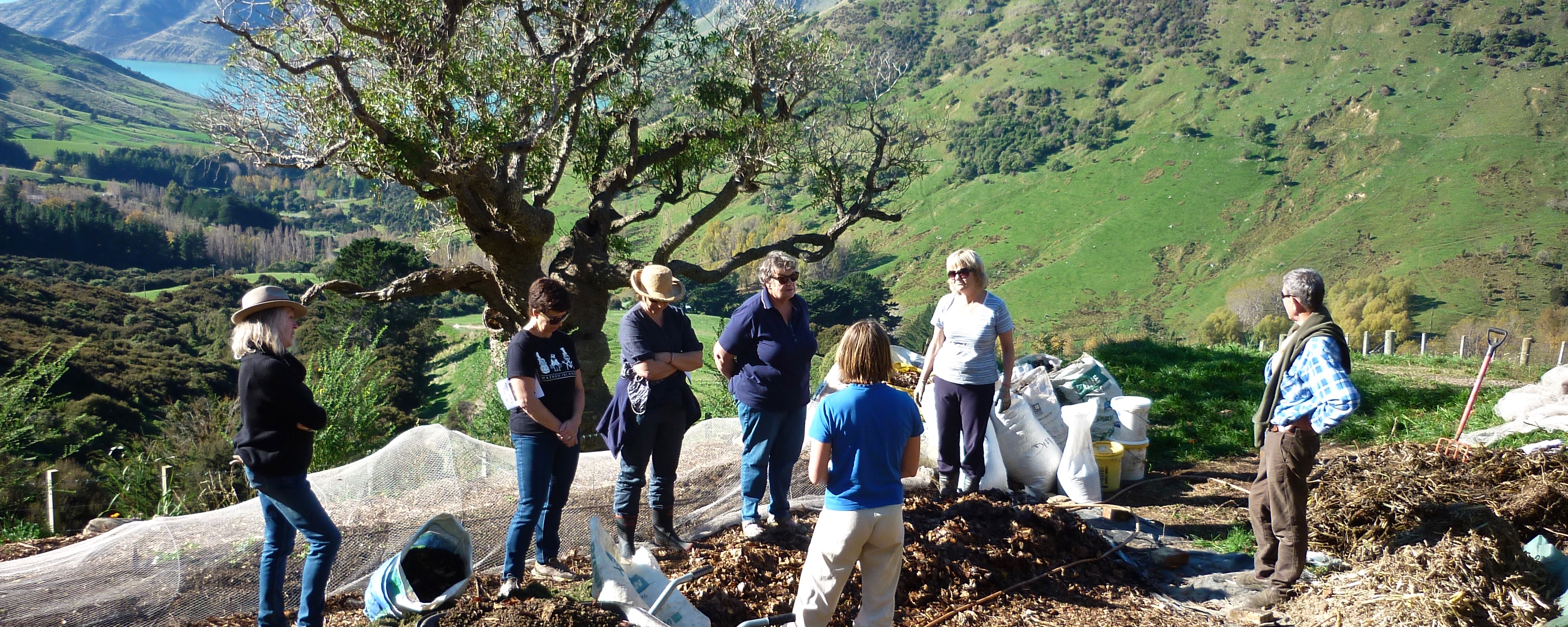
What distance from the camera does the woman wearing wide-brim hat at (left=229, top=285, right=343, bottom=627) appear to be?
310cm

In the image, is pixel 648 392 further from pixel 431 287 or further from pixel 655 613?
pixel 431 287

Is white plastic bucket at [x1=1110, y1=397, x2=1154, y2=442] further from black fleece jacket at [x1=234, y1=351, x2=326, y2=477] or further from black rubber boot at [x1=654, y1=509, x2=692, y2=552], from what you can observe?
black fleece jacket at [x1=234, y1=351, x2=326, y2=477]

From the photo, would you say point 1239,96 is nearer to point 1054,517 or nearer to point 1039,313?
point 1039,313

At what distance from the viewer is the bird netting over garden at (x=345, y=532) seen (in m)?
3.48

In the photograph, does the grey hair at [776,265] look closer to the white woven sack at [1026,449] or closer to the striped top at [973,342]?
the striped top at [973,342]

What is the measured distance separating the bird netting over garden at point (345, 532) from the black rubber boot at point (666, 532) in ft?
0.89

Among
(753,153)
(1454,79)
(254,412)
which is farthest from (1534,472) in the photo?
(1454,79)

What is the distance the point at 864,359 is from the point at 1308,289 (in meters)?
2.04

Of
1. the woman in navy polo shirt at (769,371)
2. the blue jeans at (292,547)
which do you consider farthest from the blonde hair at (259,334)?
the woman in navy polo shirt at (769,371)

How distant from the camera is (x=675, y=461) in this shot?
422 cm

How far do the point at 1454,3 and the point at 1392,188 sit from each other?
44.1 meters

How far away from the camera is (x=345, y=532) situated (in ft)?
13.2

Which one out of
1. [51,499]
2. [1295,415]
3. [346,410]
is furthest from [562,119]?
[1295,415]

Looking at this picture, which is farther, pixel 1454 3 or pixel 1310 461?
pixel 1454 3
